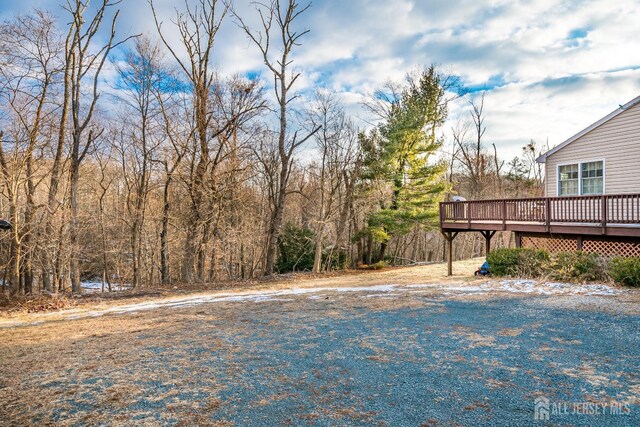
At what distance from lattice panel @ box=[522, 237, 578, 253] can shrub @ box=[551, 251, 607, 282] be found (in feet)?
5.92

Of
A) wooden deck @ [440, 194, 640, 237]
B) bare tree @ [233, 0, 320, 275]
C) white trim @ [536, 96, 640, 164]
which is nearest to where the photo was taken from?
wooden deck @ [440, 194, 640, 237]

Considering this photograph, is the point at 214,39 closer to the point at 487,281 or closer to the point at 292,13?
the point at 292,13

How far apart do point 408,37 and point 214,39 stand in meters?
8.44

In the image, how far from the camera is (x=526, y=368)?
3645 millimetres

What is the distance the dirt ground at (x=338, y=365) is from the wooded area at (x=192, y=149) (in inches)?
307

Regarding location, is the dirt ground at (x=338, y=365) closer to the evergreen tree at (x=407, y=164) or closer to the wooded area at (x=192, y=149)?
the wooded area at (x=192, y=149)

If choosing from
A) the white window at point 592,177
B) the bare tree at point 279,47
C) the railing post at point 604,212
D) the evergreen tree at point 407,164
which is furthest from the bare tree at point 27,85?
the white window at point 592,177

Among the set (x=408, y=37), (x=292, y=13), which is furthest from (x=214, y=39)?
(x=408, y=37)

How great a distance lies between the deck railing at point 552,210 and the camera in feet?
28.6

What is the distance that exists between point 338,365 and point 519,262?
7834 millimetres

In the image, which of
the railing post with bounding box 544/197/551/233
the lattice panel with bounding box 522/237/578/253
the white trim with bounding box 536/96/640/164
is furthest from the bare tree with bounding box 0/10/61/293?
the white trim with bounding box 536/96/640/164

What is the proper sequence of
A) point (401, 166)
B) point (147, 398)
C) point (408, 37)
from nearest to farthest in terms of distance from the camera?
point (147, 398)
point (408, 37)
point (401, 166)

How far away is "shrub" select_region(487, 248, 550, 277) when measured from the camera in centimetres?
943

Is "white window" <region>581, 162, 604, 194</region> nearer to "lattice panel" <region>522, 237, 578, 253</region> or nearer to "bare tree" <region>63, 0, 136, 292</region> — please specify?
"lattice panel" <region>522, 237, 578, 253</region>
